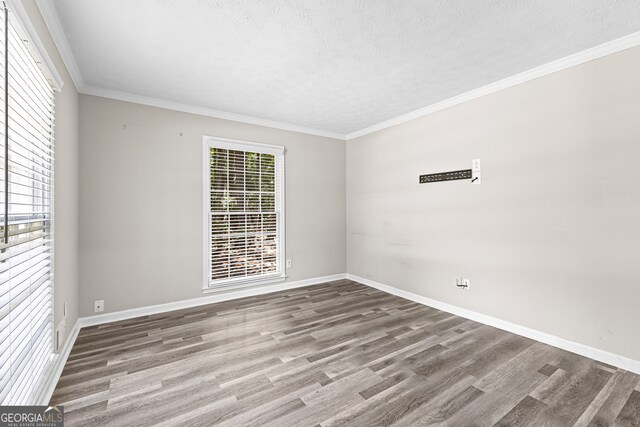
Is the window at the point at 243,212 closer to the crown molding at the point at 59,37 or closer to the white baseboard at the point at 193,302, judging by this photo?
the white baseboard at the point at 193,302

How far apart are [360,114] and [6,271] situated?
154 inches

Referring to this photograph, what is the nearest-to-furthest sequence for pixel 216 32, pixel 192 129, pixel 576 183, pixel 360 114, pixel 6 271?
pixel 6 271
pixel 216 32
pixel 576 183
pixel 192 129
pixel 360 114

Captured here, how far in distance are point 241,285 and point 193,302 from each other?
67 centimetres

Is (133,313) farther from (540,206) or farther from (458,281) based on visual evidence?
(540,206)

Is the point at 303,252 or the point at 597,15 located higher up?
the point at 597,15

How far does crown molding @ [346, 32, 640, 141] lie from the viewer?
2350 mm

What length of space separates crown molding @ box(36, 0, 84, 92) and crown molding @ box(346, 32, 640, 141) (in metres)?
3.78

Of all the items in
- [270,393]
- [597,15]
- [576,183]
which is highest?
[597,15]

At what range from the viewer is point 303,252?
4.82 metres

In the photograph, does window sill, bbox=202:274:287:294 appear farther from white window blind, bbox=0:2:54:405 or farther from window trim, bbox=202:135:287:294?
white window blind, bbox=0:2:54:405

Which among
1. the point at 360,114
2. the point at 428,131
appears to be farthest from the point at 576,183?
the point at 360,114

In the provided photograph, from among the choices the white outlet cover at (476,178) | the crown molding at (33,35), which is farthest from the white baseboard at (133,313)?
the white outlet cover at (476,178)

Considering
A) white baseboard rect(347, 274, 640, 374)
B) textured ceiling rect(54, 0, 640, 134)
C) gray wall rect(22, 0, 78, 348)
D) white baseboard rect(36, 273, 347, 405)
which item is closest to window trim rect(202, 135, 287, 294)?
white baseboard rect(36, 273, 347, 405)

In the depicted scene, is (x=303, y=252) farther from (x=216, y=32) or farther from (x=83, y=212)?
(x=216, y=32)
